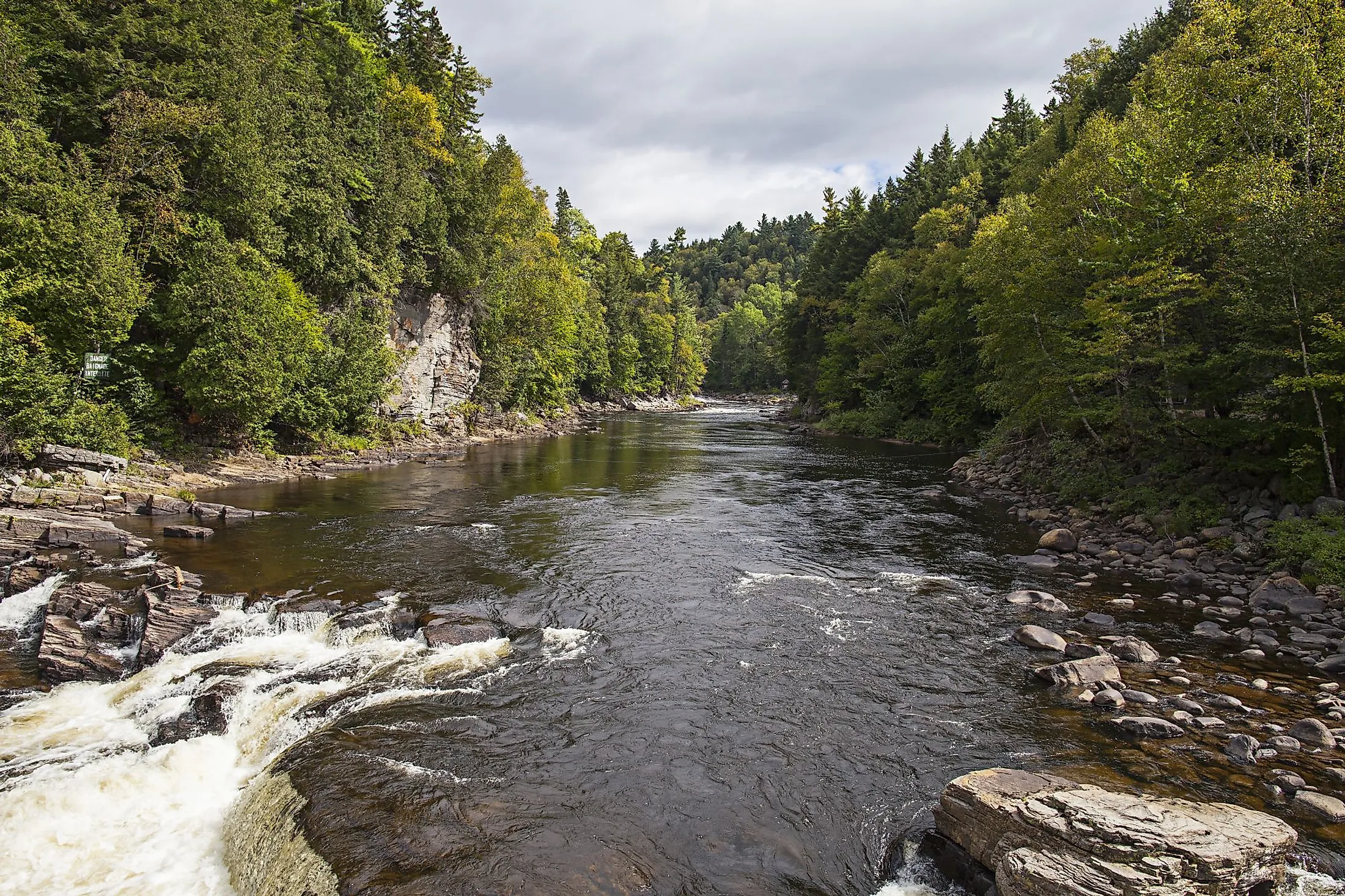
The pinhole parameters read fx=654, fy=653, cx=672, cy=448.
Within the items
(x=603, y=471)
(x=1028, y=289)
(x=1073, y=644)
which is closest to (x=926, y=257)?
(x=1028, y=289)

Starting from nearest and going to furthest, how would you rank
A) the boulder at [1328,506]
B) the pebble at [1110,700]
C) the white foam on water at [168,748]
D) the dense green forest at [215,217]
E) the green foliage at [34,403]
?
the white foam on water at [168,748] < the pebble at [1110,700] < the boulder at [1328,506] < the green foliage at [34,403] < the dense green forest at [215,217]

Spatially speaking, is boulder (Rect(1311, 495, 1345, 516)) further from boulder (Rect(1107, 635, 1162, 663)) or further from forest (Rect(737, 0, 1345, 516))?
boulder (Rect(1107, 635, 1162, 663))

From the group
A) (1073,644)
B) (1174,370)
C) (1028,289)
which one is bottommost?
(1073,644)

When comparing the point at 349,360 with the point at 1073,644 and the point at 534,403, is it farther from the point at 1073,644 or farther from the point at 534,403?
the point at 1073,644

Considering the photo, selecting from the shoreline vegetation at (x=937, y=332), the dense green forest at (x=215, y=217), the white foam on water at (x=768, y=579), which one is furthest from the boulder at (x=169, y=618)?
the dense green forest at (x=215, y=217)

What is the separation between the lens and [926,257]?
167ft

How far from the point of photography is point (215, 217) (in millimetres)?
27438

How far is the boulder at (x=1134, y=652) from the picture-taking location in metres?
11.3

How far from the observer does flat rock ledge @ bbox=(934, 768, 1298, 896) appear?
18.1ft

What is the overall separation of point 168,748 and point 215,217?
26427 mm

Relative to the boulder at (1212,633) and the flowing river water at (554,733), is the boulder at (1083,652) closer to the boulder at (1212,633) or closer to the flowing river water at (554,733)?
the flowing river water at (554,733)

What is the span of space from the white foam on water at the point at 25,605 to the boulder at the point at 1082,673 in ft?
59.2

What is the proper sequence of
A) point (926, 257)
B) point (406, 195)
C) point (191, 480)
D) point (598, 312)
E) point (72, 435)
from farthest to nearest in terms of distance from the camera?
point (598, 312)
point (926, 257)
point (406, 195)
point (191, 480)
point (72, 435)

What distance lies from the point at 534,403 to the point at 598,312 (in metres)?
21.9
